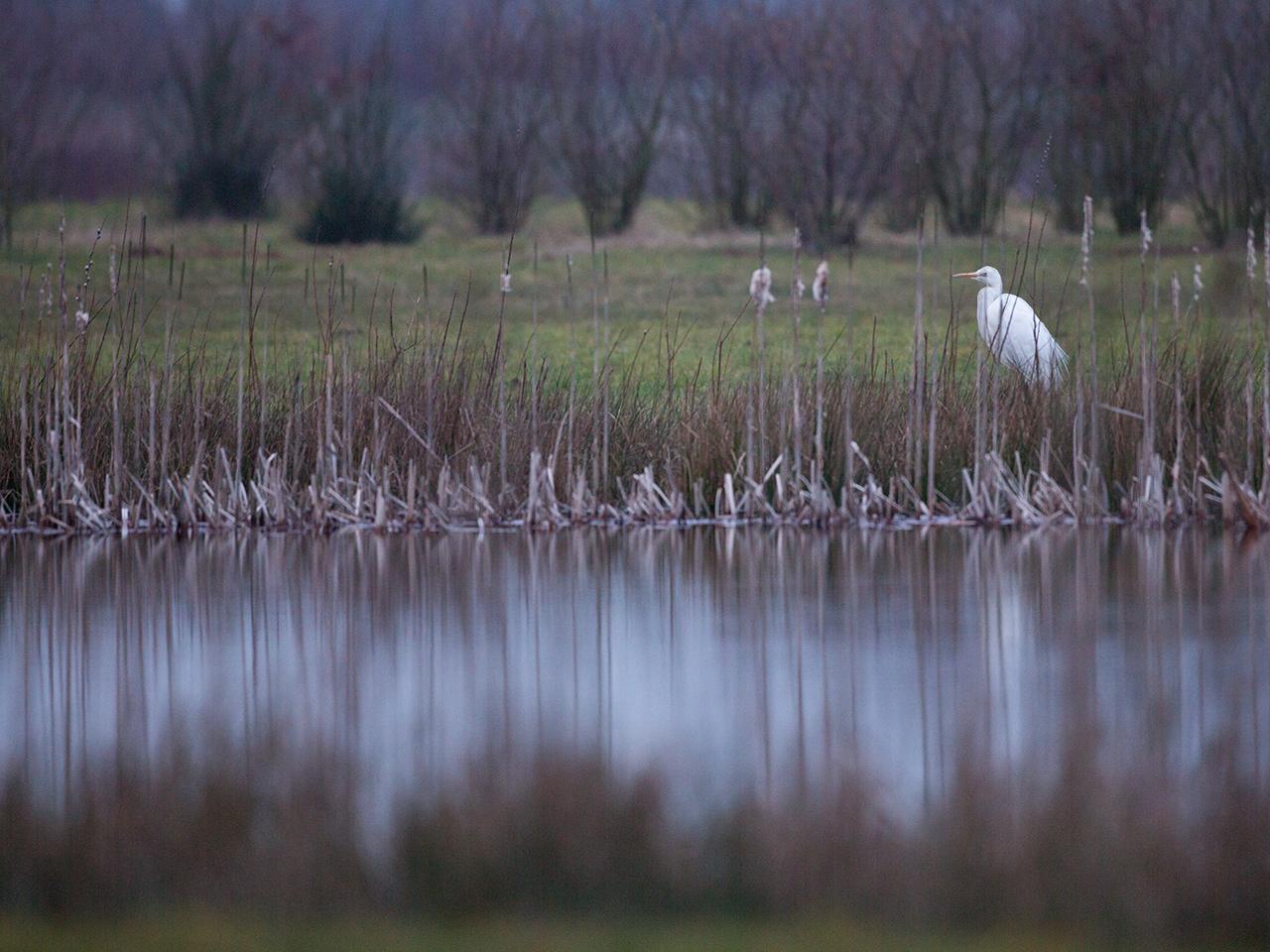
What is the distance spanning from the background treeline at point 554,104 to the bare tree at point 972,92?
33 millimetres

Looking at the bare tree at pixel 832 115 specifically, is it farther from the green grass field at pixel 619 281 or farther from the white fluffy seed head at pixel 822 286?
the white fluffy seed head at pixel 822 286

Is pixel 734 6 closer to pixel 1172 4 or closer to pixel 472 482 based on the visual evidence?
pixel 1172 4

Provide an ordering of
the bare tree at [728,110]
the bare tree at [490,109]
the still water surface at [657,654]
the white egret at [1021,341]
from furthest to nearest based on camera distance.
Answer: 1. the bare tree at [490,109]
2. the bare tree at [728,110]
3. the white egret at [1021,341]
4. the still water surface at [657,654]

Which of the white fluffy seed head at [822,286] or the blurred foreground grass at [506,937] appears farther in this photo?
the white fluffy seed head at [822,286]

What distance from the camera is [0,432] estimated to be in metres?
8.78

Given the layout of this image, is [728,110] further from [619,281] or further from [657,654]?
[657,654]

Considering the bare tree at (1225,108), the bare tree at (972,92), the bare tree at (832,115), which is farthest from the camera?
the bare tree at (832,115)

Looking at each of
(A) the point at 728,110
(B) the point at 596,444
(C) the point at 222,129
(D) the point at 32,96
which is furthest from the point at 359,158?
(B) the point at 596,444

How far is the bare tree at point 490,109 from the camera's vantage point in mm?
24672

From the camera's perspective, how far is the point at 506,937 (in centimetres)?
326

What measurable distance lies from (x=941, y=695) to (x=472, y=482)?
12.1 feet

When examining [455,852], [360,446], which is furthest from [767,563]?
[455,852]

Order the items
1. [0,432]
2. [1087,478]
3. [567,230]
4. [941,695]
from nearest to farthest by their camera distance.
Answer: [941,695]
[1087,478]
[0,432]
[567,230]

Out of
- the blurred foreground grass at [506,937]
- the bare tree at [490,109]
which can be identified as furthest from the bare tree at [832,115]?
the blurred foreground grass at [506,937]
